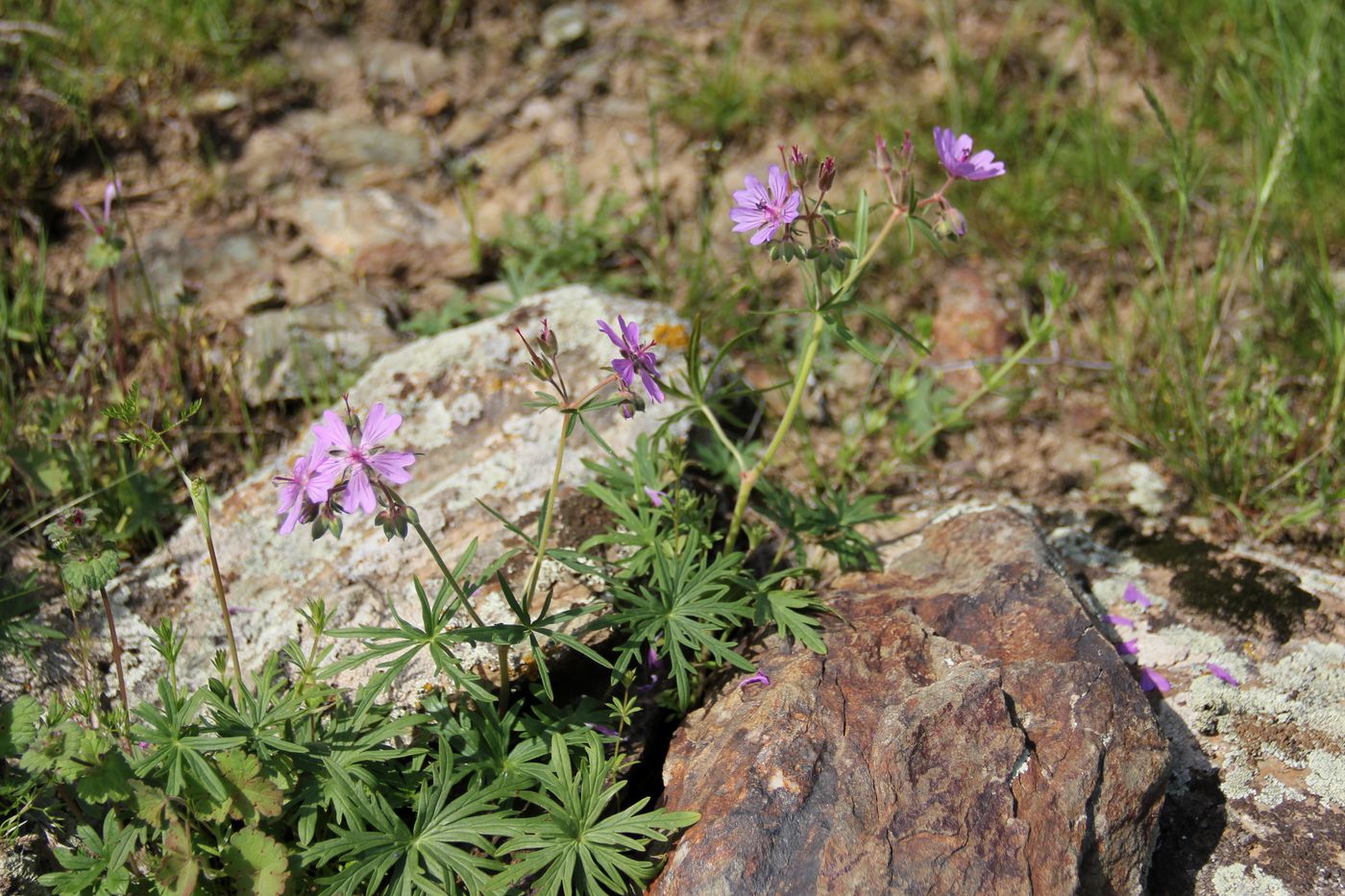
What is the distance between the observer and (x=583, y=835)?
7.91 feet

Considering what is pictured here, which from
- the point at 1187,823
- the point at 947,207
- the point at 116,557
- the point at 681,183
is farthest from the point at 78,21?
the point at 1187,823

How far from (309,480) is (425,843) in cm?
91

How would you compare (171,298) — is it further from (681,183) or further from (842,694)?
(842,694)

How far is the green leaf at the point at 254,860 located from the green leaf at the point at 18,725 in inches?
21.4

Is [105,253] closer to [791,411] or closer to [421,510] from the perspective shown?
[421,510]

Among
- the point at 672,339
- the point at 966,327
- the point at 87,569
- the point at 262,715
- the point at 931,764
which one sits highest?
the point at 87,569

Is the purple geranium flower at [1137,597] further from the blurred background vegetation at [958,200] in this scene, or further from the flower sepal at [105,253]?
the flower sepal at [105,253]

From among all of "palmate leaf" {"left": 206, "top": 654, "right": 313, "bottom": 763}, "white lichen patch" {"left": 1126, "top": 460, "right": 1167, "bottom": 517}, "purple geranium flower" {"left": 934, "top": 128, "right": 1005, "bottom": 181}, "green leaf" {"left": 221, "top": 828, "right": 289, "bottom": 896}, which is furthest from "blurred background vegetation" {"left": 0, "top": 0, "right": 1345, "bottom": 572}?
"green leaf" {"left": 221, "top": 828, "right": 289, "bottom": 896}

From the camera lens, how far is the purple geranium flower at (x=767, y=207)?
2541 mm

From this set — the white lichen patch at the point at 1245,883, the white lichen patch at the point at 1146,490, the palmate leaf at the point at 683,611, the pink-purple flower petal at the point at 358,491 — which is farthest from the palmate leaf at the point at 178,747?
the white lichen patch at the point at 1146,490


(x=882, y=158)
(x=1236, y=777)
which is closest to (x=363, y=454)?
(x=882, y=158)

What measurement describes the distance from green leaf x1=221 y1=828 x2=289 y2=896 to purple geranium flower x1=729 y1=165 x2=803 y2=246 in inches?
73.2

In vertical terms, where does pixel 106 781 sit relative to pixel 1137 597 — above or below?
above

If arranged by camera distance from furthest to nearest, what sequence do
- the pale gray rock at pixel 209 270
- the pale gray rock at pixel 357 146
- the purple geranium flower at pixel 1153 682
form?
the pale gray rock at pixel 357 146
the pale gray rock at pixel 209 270
the purple geranium flower at pixel 1153 682
